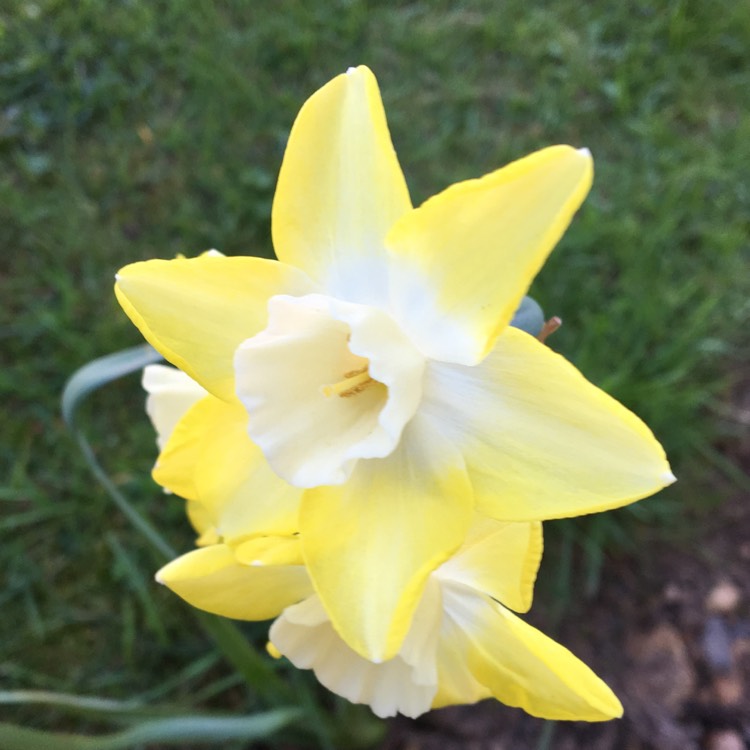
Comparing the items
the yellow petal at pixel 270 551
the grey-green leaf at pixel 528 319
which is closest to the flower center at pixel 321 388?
the yellow petal at pixel 270 551

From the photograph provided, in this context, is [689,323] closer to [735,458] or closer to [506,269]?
[735,458]

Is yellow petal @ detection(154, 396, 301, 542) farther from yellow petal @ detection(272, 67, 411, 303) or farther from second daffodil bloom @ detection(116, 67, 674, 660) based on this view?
yellow petal @ detection(272, 67, 411, 303)

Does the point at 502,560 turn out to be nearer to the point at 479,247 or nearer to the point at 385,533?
the point at 385,533

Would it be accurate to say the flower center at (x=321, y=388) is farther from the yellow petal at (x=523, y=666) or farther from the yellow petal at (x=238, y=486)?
the yellow petal at (x=523, y=666)

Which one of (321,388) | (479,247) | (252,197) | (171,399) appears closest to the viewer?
(479,247)

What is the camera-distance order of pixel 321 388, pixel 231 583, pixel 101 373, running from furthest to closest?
1. pixel 101 373
2. pixel 231 583
3. pixel 321 388

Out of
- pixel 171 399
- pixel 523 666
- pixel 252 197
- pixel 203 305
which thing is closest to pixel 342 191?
pixel 203 305

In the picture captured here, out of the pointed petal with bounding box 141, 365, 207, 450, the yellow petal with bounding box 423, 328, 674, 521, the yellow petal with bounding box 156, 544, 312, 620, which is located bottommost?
the yellow petal with bounding box 156, 544, 312, 620

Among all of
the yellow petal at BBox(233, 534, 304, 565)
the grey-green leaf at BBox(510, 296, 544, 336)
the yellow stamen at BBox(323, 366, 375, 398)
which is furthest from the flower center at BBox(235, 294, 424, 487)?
the grey-green leaf at BBox(510, 296, 544, 336)
